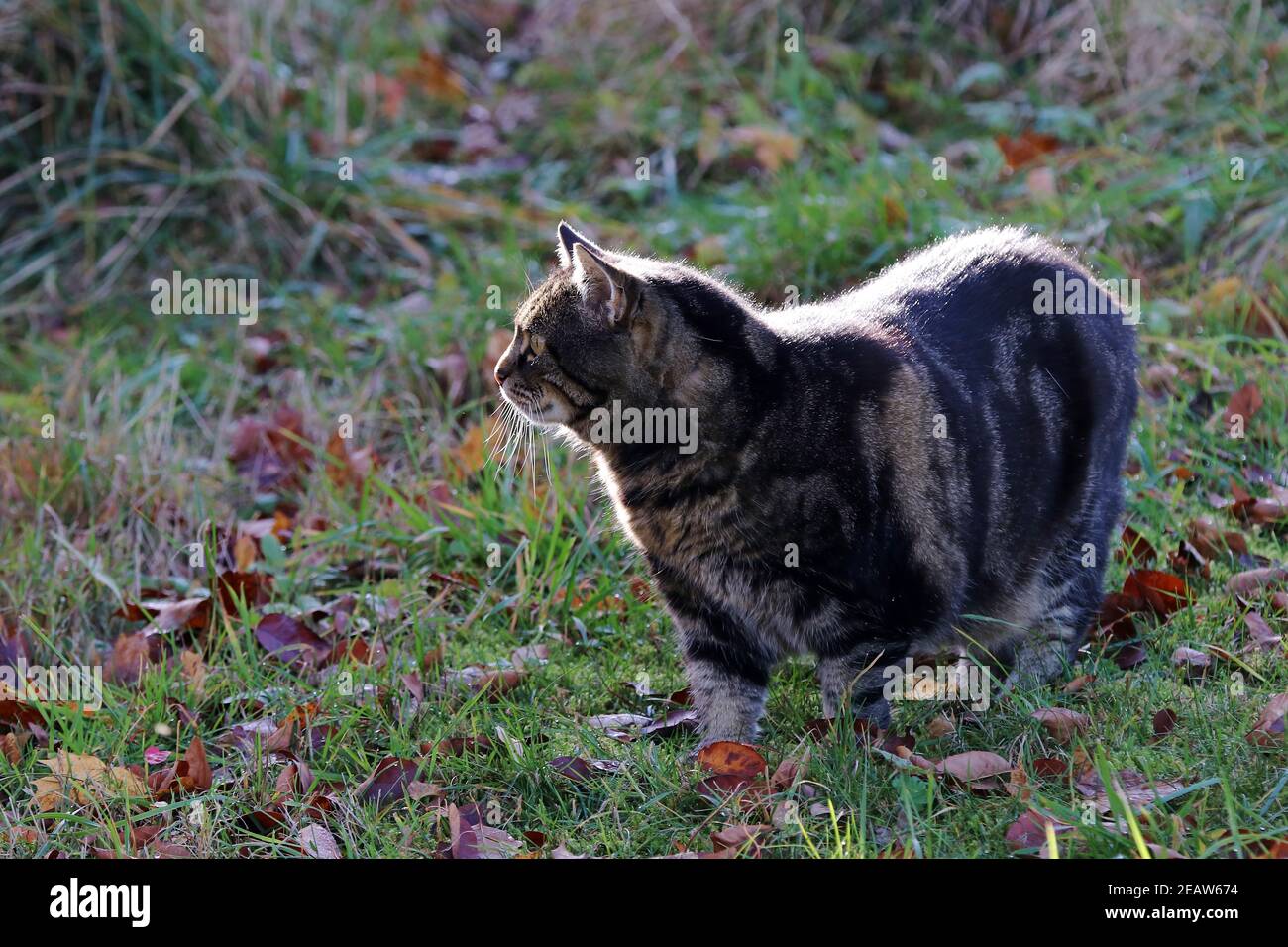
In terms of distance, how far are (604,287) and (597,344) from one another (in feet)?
0.40

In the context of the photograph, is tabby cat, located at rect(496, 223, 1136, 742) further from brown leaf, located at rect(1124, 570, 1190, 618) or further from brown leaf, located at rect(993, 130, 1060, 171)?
brown leaf, located at rect(993, 130, 1060, 171)

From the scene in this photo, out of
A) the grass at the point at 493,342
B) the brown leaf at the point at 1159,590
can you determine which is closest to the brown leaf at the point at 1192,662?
the grass at the point at 493,342

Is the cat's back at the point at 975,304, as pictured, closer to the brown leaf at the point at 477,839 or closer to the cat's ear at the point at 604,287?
the cat's ear at the point at 604,287

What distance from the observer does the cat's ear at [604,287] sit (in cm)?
301

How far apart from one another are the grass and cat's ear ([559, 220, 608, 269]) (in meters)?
0.82

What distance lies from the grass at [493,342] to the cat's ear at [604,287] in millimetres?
945

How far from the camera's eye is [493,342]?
4918mm

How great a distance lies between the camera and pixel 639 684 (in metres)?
3.51

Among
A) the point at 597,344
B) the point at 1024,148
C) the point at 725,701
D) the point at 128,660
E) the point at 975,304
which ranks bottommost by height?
the point at 725,701

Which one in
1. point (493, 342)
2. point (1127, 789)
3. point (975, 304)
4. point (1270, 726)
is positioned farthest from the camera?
point (493, 342)

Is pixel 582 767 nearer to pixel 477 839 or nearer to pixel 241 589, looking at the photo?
pixel 477 839

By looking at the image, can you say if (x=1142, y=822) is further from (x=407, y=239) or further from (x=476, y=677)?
(x=407, y=239)

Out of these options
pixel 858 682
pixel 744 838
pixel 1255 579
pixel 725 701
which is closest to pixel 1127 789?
pixel 858 682

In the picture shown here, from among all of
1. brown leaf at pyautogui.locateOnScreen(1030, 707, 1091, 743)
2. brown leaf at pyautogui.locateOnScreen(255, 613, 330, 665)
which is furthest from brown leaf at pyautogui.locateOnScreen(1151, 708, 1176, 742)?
brown leaf at pyautogui.locateOnScreen(255, 613, 330, 665)
